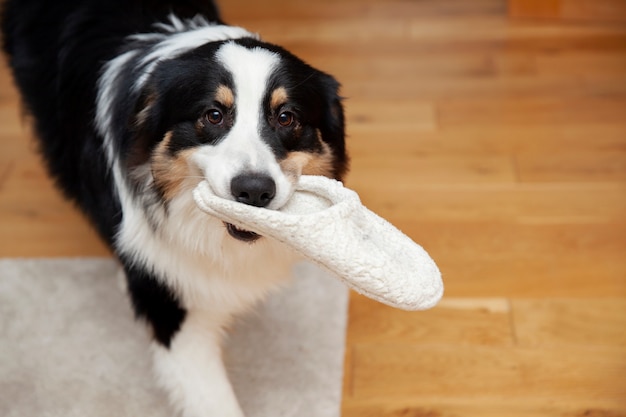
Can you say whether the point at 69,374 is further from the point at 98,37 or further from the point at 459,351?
the point at 459,351

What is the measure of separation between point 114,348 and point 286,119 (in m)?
0.87

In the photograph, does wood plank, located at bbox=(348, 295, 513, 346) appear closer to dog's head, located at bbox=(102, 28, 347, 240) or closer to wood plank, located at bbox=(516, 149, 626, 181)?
dog's head, located at bbox=(102, 28, 347, 240)

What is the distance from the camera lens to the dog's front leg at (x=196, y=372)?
1.91 metres

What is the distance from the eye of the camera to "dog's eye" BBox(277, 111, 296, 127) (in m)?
1.72

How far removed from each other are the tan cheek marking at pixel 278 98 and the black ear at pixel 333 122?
0.16m

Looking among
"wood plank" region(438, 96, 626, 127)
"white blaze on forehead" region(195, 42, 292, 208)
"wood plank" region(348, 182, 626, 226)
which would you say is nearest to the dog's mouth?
"white blaze on forehead" region(195, 42, 292, 208)

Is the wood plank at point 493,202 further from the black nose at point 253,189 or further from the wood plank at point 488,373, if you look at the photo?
the black nose at point 253,189

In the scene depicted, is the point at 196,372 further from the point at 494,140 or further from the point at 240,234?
the point at 494,140

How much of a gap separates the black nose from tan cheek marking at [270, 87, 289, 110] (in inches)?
7.6

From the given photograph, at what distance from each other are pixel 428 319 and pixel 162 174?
0.88m

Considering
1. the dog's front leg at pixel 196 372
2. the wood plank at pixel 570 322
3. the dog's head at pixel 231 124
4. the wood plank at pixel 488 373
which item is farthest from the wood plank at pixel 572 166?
the dog's front leg at pixel 196 372

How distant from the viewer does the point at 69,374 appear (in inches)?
83.3

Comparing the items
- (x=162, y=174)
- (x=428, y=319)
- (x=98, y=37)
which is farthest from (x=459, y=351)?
(x=98, y=37)

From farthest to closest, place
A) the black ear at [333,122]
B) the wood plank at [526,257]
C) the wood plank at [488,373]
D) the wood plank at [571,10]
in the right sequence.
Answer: the wood plank at [571,10]
the wood plank at [526,257]
the wood plank at [488,373]
the black ear at [333,122]
